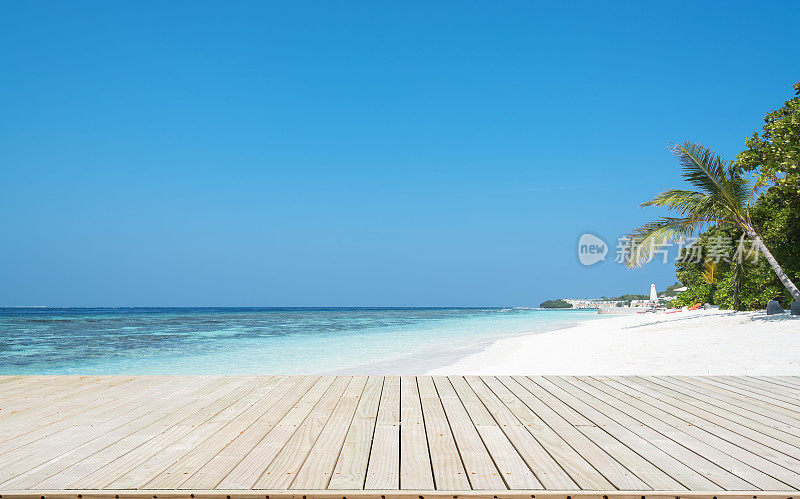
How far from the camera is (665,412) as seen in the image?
10.6 feet

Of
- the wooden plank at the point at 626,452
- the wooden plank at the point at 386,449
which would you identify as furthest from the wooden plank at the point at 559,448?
the wooden plank at the point at 386,449

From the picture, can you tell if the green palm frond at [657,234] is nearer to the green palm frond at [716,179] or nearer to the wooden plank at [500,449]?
the green palm frond at [716,179]

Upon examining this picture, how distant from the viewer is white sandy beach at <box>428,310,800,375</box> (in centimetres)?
720

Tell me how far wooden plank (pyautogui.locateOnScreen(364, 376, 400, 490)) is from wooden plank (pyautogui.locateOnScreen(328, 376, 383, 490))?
0.03m

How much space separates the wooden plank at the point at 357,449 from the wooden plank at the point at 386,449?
0.03 meters

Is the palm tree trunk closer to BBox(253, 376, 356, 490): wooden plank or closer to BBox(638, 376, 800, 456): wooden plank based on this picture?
BBox(638, 376, 800, 456): wooden plank

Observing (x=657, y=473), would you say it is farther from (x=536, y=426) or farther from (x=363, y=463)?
(x=363, y=463)

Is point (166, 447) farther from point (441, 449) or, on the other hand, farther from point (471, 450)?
point (471, 450)

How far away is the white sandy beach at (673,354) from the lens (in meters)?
7.20

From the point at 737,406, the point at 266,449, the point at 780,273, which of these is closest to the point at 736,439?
the point at 737,406

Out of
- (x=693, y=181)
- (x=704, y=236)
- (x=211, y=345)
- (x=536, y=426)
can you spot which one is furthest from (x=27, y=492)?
(x=704, y=236)

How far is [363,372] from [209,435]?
19.3ft

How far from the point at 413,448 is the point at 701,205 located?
13.7 m

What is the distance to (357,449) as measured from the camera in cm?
245
